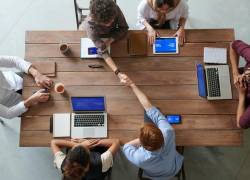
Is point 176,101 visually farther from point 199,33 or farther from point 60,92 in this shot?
point 60,92

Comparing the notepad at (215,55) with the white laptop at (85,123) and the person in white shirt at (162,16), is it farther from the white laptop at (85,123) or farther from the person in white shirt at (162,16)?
the white laptop at (85,123)

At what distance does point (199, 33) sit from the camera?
2.79m

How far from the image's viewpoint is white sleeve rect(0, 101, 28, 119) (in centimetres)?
261

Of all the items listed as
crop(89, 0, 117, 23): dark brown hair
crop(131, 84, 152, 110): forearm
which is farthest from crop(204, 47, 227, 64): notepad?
crop(89, 0, 117, 23): dark brown hair

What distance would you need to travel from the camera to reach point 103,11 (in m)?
2.38

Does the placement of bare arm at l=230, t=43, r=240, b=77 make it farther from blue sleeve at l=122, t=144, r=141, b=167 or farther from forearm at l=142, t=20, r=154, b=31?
blue sleeve at l=122, t=144, r=141, b=167

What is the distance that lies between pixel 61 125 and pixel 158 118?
70 centimetres

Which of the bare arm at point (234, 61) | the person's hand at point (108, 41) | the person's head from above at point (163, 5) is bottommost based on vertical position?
the bare arm at point (234, 61)

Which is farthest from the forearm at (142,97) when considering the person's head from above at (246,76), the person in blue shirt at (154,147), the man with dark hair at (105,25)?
the person's head from above at (246,76)

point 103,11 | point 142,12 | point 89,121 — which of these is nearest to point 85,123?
point 89,121

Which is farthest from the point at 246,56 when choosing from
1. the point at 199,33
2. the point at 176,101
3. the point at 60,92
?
the point at 60,92

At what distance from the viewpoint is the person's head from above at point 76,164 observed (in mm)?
2195

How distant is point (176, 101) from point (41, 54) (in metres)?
1.08

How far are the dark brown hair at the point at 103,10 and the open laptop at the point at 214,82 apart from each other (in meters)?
0.77
